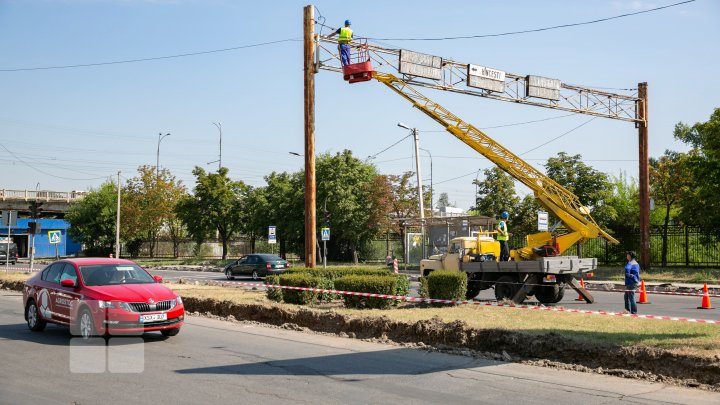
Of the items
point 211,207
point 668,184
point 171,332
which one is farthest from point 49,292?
point 211,207

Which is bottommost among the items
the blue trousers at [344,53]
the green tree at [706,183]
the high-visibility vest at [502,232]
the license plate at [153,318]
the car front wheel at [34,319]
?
the car front wheel at [34,319]

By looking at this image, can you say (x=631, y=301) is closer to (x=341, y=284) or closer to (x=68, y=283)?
(x=341, y=284)

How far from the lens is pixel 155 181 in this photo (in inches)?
2537

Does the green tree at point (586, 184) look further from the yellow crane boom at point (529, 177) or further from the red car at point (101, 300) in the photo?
the red car at point (101, 300)

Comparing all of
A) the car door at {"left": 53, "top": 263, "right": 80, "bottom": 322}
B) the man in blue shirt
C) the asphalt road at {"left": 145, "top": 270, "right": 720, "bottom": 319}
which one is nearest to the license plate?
the car door at {"left": 53, "top": 263, "right": 80, "bottom": 322}

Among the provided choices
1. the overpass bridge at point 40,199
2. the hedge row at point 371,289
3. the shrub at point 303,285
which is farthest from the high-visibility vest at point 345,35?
the overpass bridge at point 40,199

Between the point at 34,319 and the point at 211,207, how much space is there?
4301cm

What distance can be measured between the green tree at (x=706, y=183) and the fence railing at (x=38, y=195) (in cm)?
6245

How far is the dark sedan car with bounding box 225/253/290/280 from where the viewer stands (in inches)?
1357

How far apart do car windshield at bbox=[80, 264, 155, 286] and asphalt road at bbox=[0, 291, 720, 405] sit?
3.74 ft

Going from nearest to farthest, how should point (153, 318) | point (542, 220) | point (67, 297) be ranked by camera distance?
point (153, 318) → point (67, 297) → point (542, 220)

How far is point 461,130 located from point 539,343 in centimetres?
1463

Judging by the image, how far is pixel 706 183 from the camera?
31172mm

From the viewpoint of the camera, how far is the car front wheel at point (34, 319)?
12969mm
